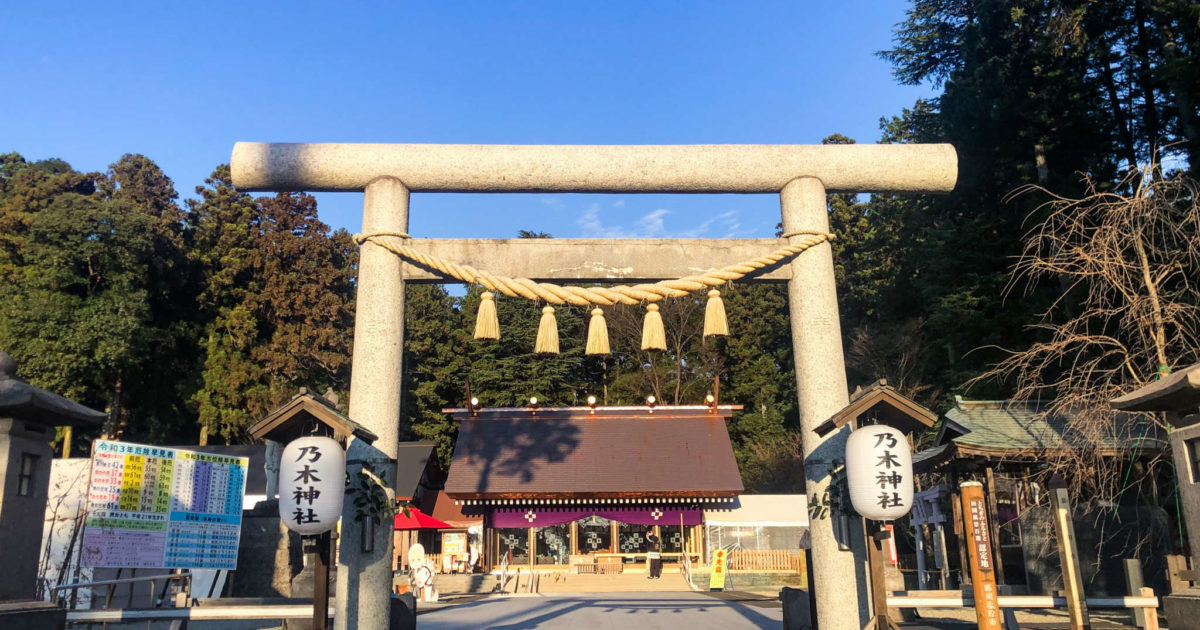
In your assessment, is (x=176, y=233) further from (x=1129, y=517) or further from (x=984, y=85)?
(x=1129, y=517)

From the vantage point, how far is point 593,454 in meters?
20.8

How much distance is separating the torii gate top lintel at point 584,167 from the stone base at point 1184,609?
3.73 meters

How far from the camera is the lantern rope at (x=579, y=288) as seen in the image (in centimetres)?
638

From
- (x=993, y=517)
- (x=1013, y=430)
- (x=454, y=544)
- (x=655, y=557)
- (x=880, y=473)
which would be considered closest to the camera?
(x=880, y=473)

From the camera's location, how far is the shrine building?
19.6 m

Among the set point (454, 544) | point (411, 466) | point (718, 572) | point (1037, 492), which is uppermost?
point (411, 466)

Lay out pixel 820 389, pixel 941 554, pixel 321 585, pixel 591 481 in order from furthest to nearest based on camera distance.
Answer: pixel 591 481 → pixel 941 554 → pixel 820 389 → pixel 321 585

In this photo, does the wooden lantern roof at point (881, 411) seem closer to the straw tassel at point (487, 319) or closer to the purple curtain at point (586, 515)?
the straw tassel at point (487, 319)

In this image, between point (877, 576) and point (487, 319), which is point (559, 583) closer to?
point (487, 319)

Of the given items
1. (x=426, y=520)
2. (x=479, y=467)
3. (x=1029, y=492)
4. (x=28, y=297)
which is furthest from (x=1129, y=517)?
(x=28, y=297)

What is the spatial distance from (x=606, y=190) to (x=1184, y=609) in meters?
5.46

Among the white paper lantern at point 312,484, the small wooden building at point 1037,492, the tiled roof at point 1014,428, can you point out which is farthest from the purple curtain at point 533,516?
the white paper lantern at point 312,484

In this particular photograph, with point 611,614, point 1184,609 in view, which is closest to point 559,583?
point 611,614

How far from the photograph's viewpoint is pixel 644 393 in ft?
108
